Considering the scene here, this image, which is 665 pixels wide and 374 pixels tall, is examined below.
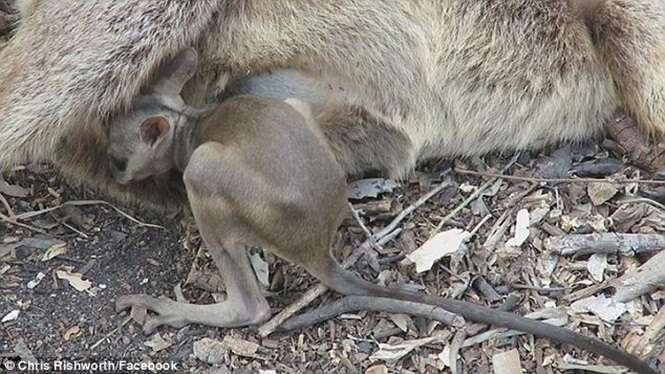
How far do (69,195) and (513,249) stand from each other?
1886 millimetres

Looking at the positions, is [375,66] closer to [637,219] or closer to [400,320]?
[400,320]

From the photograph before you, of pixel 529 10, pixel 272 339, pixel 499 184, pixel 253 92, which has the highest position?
pixel 529 10

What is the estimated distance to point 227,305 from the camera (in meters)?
4.05

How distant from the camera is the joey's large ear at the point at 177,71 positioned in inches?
166

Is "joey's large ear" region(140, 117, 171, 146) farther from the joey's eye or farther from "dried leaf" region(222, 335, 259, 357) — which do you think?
"dried leaf" region(222, 335, 259, 357)

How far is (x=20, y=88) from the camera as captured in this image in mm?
4184

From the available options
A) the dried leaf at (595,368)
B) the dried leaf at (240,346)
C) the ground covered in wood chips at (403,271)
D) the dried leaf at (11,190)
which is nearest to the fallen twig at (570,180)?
the ground covered in wood chips at (403,271)

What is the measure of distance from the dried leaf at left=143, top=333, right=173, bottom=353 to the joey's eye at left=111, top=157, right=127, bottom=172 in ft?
2.26

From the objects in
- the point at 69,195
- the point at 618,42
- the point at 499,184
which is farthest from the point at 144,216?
the point at 618,42

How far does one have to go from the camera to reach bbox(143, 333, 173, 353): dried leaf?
4.01 m

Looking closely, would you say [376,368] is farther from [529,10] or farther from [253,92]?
[529,10]

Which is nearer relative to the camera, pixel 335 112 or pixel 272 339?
pixel 272 339

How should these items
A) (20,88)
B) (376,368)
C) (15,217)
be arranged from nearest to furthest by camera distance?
(376,368) < (20,88) < (15,217)

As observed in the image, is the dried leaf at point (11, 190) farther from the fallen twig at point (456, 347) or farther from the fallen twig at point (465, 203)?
the fallen twig at point (456, 347)
